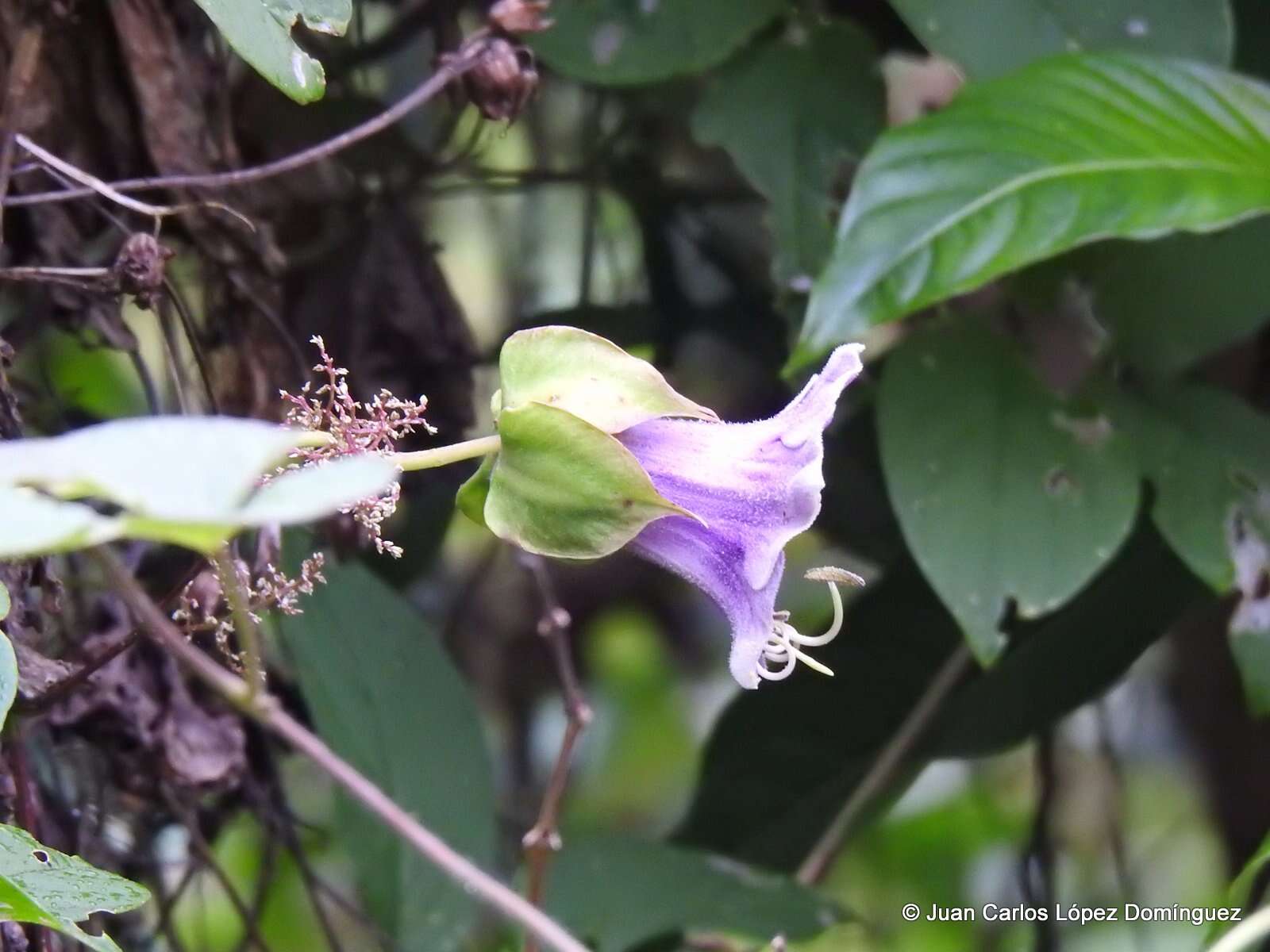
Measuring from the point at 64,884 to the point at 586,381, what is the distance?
0.23 meters

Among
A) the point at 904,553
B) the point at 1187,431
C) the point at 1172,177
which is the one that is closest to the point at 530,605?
the point at 904,553

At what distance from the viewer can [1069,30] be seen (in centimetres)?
79

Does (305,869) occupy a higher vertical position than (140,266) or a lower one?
lower

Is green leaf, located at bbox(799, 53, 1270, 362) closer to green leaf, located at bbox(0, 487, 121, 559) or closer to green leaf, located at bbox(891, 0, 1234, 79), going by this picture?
green leaf, located at bbox(891, 0, 1234, 79)

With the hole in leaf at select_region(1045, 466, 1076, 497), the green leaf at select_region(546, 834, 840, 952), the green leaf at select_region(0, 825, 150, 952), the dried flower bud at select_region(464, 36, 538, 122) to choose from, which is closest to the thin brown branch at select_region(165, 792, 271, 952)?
the green leaf at select_region(546, 834, 840, 952)

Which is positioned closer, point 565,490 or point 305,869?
point 565,490

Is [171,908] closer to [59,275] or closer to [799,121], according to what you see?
[59,275]

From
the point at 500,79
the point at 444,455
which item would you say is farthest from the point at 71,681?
the point at 500,79

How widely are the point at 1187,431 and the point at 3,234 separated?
674mm

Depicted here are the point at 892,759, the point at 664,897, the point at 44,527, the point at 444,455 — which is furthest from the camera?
the point at 892,759

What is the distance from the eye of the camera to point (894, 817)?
1.80 m

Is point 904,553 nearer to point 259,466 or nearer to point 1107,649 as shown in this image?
point 1107,649

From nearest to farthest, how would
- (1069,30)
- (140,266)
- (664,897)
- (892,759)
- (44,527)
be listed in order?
(44,527) < (140,266) < (1069,30) < (664,897) < (892,759)

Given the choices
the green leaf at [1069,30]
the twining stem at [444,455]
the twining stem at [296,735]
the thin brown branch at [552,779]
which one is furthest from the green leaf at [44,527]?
the green leaf at [1069,30]
